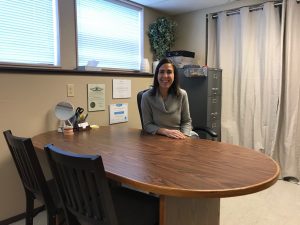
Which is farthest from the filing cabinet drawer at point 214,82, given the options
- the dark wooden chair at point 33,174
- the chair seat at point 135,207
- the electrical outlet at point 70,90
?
the dark wooden chair at point 33,174

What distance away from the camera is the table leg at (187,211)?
1.18 metres

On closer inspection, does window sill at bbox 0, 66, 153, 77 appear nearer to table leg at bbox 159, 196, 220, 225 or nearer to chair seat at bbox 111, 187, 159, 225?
chair seat at bbox 111, 187, 159, 225

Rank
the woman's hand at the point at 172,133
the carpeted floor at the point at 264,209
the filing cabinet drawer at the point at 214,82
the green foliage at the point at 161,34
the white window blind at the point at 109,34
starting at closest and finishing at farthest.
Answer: the woman's hand at the point at 172,133 < the carpeted floor at the point at 264,209 < the white window blind at the point at 109,34 < the filing cabinet drawer at the point at 214,82 < the green foliage at the point at 161,34

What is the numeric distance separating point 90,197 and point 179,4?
2932mm

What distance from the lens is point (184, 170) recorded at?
122 cm

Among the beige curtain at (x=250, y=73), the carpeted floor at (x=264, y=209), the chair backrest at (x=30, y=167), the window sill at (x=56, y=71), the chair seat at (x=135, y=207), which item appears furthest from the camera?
the beige curtain at (x=250, y=73)

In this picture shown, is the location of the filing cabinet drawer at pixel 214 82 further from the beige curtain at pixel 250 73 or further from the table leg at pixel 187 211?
the table leg at pixel 187 211

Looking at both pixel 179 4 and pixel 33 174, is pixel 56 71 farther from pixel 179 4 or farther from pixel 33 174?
pixel 179 4

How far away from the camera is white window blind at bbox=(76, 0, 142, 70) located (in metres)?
2.81

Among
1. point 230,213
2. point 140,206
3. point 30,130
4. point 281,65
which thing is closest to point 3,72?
point 30,130

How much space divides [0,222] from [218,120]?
8.70 ft

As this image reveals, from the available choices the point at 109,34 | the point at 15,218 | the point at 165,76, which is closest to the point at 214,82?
the point at 165,76

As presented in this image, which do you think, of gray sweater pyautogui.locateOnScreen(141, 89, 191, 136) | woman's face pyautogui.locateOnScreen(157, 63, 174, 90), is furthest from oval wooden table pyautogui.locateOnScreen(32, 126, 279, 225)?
woman's face pyautogui.locateOnScreen(157, 63, 174, 90)

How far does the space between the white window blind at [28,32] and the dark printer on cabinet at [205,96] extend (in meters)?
1.68
